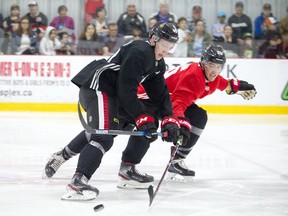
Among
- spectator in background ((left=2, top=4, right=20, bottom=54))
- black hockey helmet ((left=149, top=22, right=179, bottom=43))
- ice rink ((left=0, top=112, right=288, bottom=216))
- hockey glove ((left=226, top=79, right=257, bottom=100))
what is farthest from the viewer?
spectator in background ((left=2, top=4, right=20, bottom=54))

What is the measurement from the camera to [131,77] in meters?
3.75

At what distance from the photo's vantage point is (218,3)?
10.7m

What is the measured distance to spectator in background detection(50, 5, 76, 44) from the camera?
9953mm

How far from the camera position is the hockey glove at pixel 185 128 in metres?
4.09

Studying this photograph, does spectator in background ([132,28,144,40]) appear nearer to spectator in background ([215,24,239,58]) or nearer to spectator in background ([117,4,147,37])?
spectator in background ([117,4,147,37])

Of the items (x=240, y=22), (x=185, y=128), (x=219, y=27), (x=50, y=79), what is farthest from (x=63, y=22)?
(x=185, y=128)

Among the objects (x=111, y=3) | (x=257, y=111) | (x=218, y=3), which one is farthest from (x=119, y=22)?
(x=257, y=111)

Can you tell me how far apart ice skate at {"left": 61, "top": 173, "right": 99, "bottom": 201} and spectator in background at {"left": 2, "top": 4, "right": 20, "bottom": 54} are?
19.5 feet

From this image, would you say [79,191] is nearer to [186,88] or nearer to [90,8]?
[186,88]

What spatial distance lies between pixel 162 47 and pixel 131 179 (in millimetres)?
887

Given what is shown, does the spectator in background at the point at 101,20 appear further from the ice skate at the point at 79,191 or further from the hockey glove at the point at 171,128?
the ice skate at the point at 79,191

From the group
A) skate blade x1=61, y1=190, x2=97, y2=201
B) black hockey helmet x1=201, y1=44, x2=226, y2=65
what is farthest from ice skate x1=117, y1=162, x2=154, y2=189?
black hockey helmet x1=201, y1=44, x2=226, y2=65

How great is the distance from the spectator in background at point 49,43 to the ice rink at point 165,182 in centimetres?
192

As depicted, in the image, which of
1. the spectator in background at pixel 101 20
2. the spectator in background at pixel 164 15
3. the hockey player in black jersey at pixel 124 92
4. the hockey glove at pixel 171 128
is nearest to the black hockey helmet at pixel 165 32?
the hockey player in black jersey at pixel 124 92
